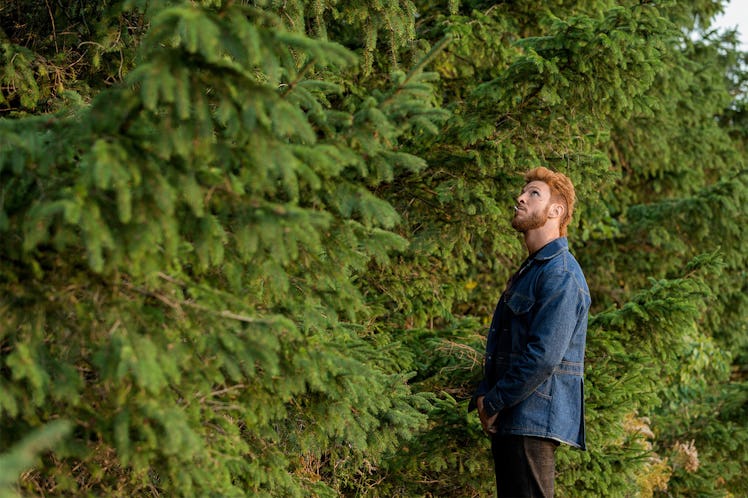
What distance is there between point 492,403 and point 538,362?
0.31 metres

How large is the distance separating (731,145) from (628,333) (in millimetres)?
5988

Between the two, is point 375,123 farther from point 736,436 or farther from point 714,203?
point 736,436

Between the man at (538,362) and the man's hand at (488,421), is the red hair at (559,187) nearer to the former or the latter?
the man at (538,362)

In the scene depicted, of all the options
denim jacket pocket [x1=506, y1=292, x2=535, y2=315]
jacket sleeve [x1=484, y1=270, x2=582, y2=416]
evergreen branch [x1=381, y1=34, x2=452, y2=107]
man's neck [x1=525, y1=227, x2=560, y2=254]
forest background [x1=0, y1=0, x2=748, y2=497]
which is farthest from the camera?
man's neck [x1=525, y1=227, x2=560, y2=254]

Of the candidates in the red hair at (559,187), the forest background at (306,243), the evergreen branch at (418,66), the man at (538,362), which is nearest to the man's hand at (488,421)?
the man at (538,362)

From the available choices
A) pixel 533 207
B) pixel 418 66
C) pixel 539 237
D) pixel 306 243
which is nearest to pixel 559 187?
pixel 533 207

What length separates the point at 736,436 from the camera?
22.9ft

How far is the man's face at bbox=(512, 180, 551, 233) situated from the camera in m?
3.72

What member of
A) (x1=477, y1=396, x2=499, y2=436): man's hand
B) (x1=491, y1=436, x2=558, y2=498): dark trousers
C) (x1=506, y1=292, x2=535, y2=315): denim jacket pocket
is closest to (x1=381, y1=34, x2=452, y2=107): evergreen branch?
(x1=506, y1=292, x2=535, y2=315): denim jacket pocket

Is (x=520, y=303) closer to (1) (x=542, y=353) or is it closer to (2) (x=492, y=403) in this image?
(1) (x=542, y=353)

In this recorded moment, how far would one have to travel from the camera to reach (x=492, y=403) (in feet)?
11.4

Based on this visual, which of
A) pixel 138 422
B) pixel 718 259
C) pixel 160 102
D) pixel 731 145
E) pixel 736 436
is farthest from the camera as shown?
pixel 731 145

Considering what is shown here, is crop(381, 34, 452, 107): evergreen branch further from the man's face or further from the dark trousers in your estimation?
the dark trousers

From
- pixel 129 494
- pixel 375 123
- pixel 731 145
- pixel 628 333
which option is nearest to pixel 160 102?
pixel 375 123
